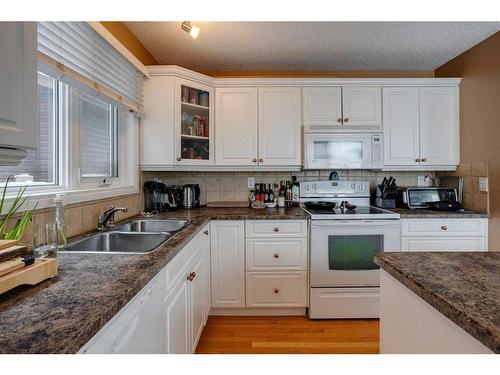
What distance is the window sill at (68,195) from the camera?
130 centimetres

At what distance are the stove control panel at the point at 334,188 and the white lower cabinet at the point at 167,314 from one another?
1.22m

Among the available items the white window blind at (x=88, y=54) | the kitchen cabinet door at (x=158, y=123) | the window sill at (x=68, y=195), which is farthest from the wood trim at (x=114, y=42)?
the window sill at (x=68, y=195)

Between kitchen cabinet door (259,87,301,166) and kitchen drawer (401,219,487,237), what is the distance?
1.15 meters

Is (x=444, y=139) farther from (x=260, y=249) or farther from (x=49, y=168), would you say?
(x=49, y=168)

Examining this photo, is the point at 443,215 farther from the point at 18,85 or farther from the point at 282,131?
the point at 18,85

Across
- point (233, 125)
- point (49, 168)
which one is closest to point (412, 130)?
point (233, 125)

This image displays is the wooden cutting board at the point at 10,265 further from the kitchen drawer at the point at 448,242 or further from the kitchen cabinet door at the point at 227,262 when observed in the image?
the kitchen drawer at the point at 448,242

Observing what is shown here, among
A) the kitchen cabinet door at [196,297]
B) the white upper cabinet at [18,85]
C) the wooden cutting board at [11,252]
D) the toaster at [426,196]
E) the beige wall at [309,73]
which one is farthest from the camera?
the beige wall at [309,73]

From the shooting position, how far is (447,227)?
2477 millimetres

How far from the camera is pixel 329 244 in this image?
2418 mm

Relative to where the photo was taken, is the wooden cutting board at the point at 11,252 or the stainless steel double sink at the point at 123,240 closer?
the wooden cutting board at the point at 11,252

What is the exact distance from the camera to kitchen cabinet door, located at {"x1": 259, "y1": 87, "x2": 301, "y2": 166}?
9.12ft

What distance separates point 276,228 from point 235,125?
3.43 ft
